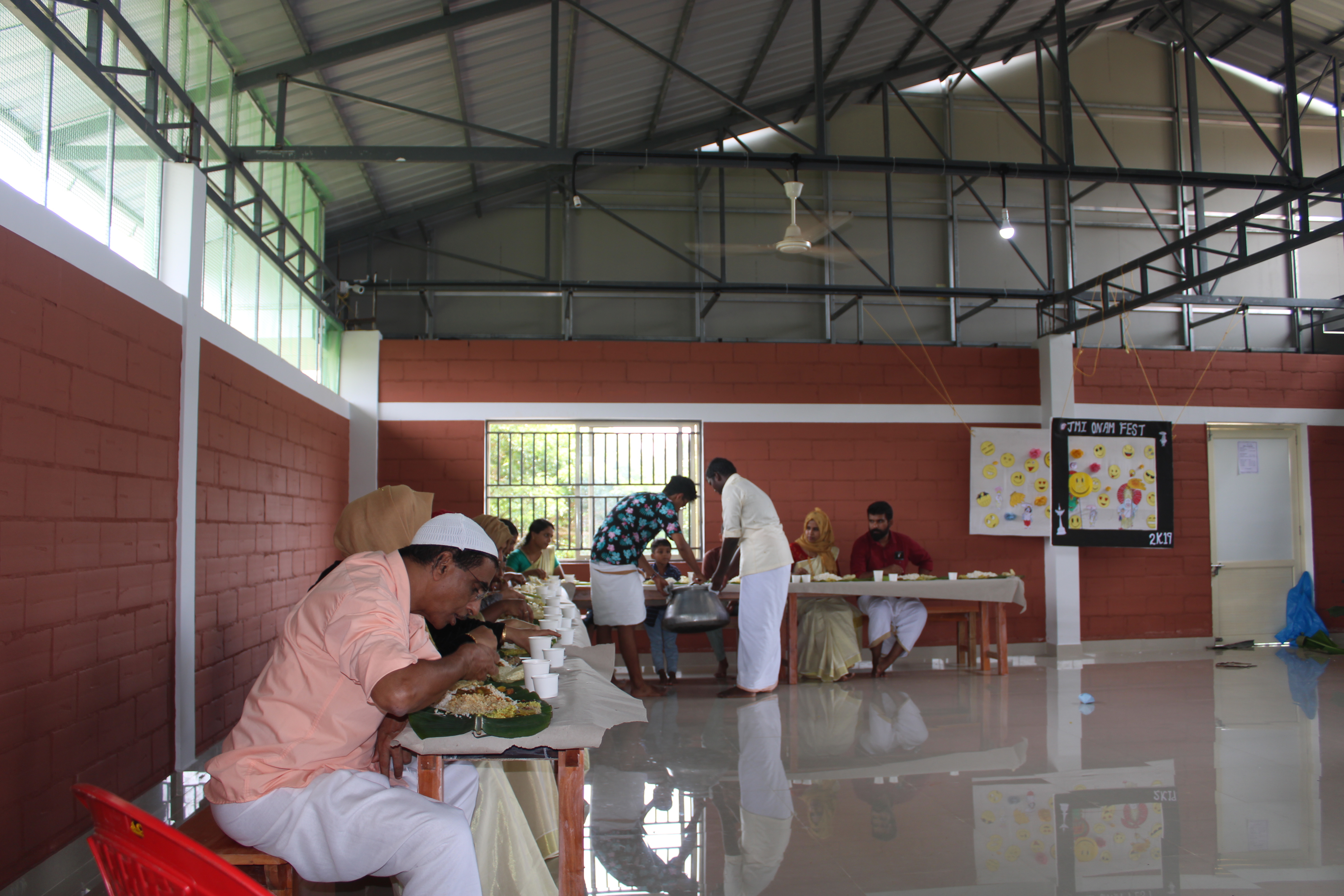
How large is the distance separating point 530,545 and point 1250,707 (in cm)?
505

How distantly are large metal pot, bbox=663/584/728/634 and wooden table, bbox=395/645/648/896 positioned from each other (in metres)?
3.17

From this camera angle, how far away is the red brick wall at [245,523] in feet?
14.9

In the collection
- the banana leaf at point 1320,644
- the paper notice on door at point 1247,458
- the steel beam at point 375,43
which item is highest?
the steel beam at point 375,43

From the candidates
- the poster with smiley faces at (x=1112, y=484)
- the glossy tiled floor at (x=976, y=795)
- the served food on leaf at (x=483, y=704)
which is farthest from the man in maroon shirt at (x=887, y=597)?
the served food on leaf at (x=483, y=704)

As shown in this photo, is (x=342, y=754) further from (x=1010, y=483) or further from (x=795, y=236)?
(x=1010, y=483)

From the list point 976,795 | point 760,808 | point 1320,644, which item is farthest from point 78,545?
point 1320,644

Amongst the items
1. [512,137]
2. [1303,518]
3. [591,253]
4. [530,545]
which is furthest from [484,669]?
[1303,518]

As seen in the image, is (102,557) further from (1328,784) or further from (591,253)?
(591,253)

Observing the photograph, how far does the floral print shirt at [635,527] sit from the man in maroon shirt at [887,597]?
203 cm

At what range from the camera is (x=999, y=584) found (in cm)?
729

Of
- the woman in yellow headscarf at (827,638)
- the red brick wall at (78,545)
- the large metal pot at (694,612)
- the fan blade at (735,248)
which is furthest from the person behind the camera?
the woman in yellow headscarf at (827,638)

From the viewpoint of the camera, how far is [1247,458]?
917 centimetres

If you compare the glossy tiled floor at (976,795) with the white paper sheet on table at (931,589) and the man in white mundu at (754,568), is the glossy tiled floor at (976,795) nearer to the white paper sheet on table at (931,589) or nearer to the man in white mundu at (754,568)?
the man in white mundu at (754,568)

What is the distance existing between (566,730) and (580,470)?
6.24 meters
